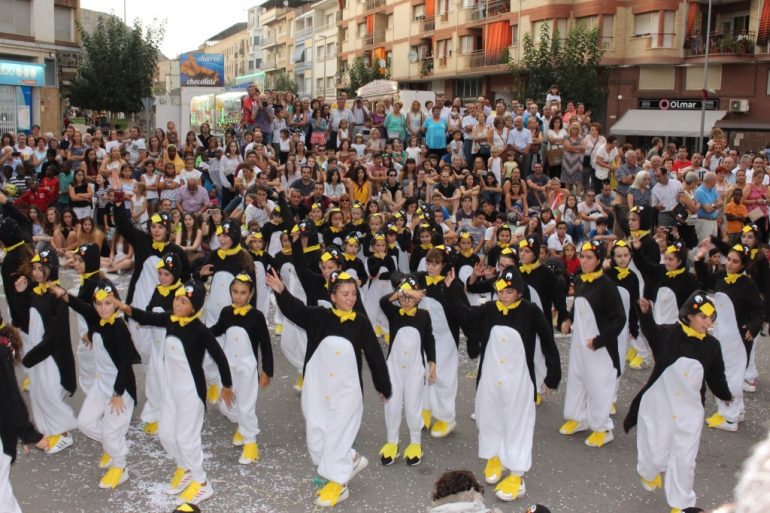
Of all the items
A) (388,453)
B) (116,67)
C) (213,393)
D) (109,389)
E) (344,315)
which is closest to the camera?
(344,315)

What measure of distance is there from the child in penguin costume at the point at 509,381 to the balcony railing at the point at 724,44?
32.6m

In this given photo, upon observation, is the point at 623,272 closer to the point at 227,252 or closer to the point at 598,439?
the point at 598,439

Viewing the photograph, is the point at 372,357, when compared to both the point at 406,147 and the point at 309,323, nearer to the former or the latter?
the point at 309,323

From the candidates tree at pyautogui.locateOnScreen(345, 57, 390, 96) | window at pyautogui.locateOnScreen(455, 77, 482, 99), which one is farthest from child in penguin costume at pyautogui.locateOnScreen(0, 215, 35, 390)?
tree at pyautogui.locateOnScreen(345, 57, 390, 96)

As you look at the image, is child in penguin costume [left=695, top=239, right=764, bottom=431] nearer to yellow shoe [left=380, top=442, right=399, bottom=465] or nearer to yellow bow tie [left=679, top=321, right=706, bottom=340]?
yellow bow tie [left=679, top=321, right=706, bottom=340]

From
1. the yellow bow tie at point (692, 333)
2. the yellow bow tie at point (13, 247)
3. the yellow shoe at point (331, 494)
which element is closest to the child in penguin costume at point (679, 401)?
the yellow bow tie at point (692, 333)

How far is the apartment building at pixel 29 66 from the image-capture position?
28484 millimetres

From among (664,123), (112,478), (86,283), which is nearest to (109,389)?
(112,478)

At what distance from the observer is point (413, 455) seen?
7.04m

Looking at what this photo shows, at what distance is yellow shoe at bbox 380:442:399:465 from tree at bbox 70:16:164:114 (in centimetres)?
2865

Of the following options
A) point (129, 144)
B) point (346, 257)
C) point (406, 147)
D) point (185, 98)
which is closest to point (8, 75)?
point (185, 98)

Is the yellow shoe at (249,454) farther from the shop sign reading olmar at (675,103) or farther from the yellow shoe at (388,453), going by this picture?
the shop sign reading olmar at (675,103)

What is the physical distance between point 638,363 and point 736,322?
69.3 inches

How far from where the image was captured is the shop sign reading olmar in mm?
35875
